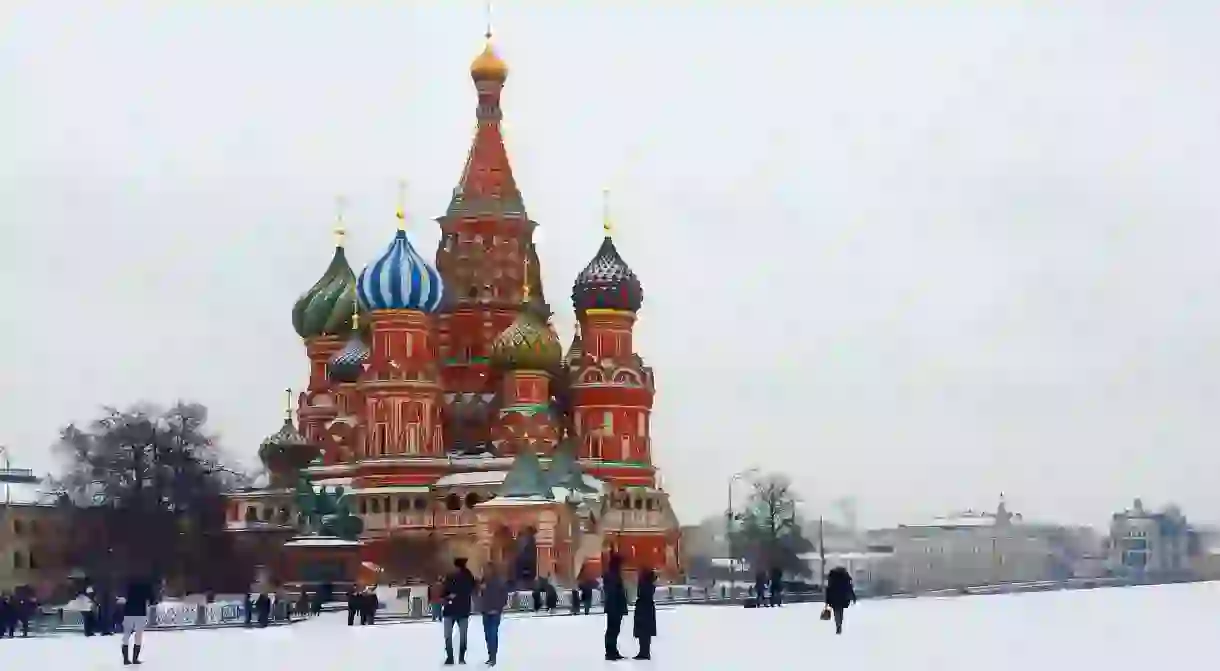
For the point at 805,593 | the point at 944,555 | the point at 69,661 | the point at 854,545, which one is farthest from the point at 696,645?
the point at 944,555

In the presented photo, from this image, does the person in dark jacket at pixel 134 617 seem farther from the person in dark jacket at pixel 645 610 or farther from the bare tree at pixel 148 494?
the bare tree at pixel 148 494

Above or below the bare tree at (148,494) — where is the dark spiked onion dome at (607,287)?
above

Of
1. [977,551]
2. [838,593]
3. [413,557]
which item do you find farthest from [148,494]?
[977,551]

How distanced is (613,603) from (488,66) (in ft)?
160

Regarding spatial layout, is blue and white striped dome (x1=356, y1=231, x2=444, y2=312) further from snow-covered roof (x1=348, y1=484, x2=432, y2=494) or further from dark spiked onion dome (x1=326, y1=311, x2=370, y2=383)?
snow-covered roof (x1=348, y1=484, x2=432, y2=494)

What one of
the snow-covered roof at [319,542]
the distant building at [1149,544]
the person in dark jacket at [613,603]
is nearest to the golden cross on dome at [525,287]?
the snow-covered roof at [319,542]

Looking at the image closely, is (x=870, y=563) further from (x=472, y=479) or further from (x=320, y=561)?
(x=320, y=561)

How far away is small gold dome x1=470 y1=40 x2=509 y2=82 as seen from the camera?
68.9 m

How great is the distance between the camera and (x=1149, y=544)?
16725 centimetres

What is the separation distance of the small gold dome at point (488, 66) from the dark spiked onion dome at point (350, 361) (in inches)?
383

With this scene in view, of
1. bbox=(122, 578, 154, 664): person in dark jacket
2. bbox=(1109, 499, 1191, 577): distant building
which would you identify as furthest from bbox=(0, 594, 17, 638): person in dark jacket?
bbox=(1109, 499, 1191, 577): distant building

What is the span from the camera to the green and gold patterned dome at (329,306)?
71.6 m

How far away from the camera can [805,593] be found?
A: 58.7m

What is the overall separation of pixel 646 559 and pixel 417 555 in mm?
7445
